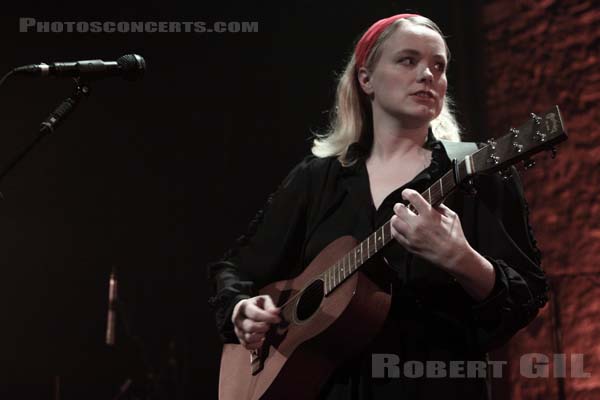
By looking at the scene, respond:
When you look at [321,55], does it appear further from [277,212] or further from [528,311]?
[528,311]

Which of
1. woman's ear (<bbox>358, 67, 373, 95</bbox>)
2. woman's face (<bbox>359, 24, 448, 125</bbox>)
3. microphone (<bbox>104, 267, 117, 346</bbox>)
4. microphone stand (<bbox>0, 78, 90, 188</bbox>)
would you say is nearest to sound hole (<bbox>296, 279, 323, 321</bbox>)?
woman's face (<bbox>359, 24, 448, 125</bbox>)

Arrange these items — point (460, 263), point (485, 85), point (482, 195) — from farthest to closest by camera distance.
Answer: point (485, 85) → point (482, 195) → point (460, 263)

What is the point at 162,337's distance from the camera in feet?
14.0

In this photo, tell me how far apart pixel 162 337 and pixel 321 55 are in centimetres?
191

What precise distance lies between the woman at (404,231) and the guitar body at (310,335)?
5cm

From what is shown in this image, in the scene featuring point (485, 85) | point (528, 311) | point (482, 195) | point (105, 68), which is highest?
point (485, 85)

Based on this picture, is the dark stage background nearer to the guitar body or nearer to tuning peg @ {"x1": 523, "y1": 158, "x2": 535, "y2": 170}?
the guitar body

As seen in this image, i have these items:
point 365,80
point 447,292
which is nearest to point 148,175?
point 365,80

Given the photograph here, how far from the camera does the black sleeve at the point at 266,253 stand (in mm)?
2230

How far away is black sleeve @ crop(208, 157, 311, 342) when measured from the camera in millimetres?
2230

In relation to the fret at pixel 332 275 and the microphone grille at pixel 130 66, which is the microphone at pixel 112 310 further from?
the fret at pixel 332 275

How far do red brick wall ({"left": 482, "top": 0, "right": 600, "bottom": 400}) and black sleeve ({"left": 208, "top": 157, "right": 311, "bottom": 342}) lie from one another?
1310 mm

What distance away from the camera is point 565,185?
9.97ft

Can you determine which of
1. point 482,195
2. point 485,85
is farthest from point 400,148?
point 485,85
